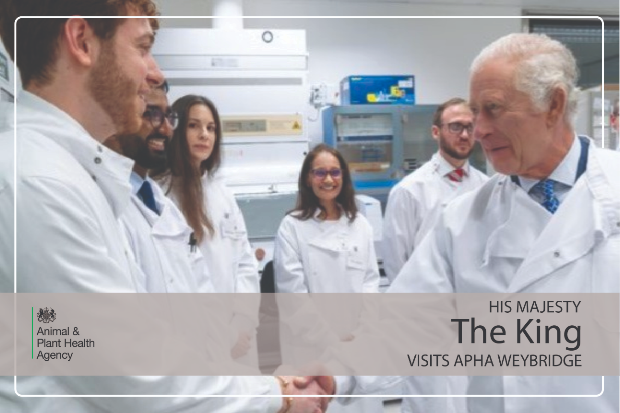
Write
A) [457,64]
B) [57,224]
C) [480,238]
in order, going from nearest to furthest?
[57,224] < [480,238] < [457,64]

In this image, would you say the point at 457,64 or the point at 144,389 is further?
the point at 457,64

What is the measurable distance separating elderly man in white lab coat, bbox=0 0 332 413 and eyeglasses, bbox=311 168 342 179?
1050mm

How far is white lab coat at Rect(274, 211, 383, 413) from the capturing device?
1.79m

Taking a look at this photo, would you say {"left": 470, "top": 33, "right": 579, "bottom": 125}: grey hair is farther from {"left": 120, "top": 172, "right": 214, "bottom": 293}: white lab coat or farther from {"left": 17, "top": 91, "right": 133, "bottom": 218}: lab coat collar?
{"left": 120, "top": 172, "right": 214, "bottom": 293}: white lab coat

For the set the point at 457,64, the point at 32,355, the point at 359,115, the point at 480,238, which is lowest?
the point at 32,355

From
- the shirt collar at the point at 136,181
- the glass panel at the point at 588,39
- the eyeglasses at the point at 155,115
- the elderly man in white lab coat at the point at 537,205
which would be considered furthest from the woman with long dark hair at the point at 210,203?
the glass panel at the point at 588,39

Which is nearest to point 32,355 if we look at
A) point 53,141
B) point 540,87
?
point 53,141

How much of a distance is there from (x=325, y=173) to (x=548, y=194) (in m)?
1.05

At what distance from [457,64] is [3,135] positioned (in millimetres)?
3489

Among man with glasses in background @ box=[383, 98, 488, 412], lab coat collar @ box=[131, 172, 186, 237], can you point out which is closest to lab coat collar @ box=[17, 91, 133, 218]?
lab coat collar @ box=[131, 172, 186, 237]

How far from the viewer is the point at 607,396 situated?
0.74 m

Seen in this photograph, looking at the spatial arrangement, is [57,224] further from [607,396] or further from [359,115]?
[359,115]

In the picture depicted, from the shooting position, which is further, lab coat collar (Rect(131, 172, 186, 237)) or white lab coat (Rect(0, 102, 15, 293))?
lab coat collar (Rect(131, 172, 186, 237))

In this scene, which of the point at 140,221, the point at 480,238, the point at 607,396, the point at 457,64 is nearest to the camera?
the point at 607,396
